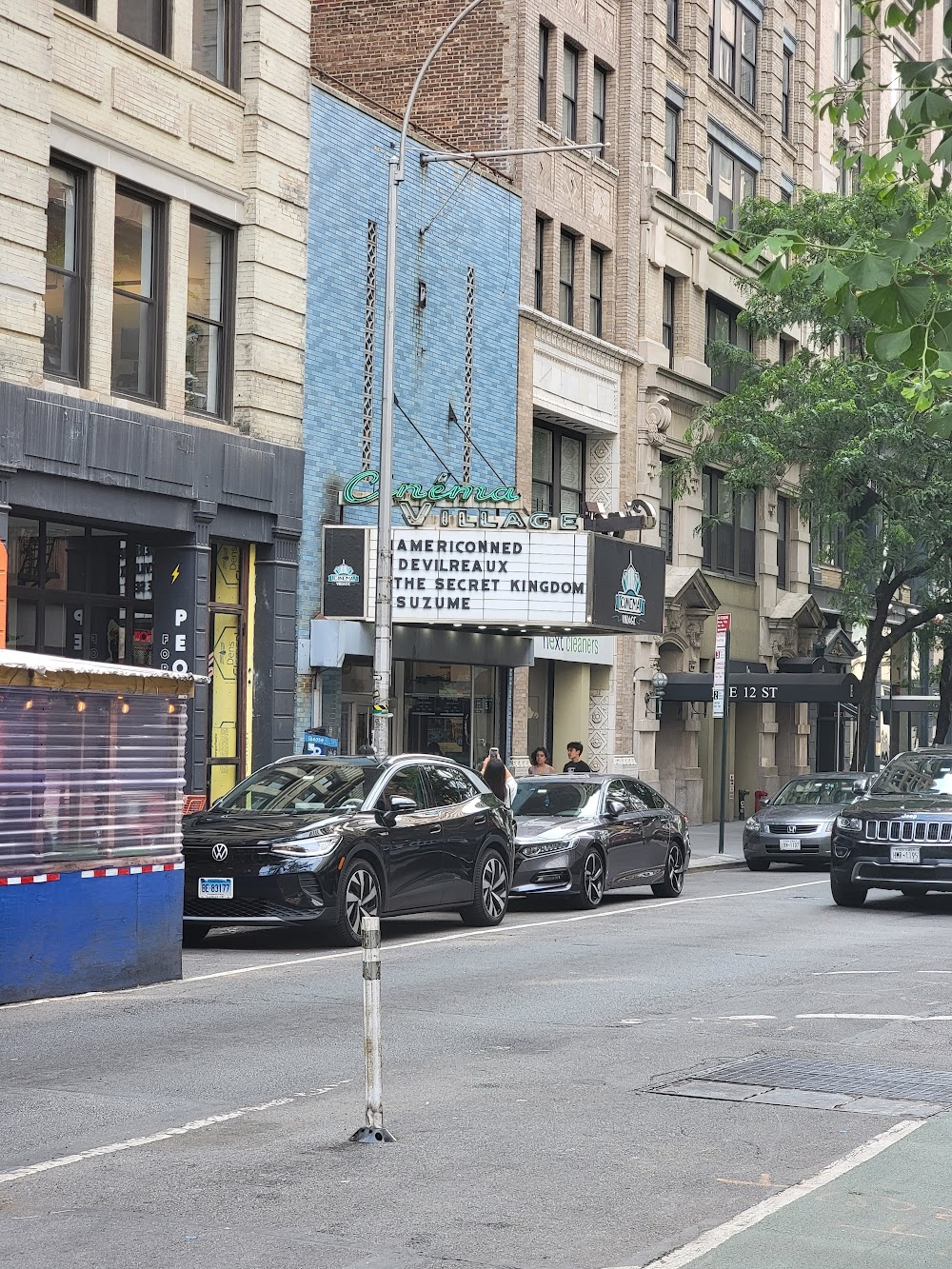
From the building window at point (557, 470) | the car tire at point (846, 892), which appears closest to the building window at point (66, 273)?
the car tire at point (846, 892)

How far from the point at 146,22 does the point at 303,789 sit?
35.6 ft

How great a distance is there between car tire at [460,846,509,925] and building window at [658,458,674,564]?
64.1ft

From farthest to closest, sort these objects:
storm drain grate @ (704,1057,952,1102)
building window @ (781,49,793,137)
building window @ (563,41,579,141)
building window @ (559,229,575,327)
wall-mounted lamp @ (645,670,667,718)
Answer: building window @ (781,49,793,137) < wall-mounted lamp @ (645,670,667,718) < building window @ (563,41,579,141) < building window @ (559,229,575,327) < storm drain grate @ (704,1057,952,1102)

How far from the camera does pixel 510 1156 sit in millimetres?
7867

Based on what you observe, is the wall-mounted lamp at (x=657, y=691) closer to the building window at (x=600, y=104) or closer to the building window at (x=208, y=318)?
the building window at (x=600, y=104)

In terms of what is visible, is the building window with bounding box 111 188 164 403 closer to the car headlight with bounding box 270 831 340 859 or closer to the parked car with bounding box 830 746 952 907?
the car headlight with bounding box 270 831 340 859

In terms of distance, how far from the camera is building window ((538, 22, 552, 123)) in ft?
106

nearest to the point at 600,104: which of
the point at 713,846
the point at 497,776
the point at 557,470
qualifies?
the point at 557,470

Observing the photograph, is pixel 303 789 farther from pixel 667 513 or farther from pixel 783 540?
pixel 783 540

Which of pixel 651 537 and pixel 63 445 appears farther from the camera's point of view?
pixel 651 537

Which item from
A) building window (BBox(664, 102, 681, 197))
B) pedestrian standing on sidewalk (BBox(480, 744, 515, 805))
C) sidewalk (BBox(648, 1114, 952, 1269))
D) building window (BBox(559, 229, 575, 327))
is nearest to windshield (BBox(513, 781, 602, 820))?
pedestrian standing on sidewalk (BBox(480, 744, 515, 805))

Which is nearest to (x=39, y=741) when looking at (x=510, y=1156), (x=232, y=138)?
(x=510, y=1156)

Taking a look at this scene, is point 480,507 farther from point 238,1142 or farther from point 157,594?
point 238,1142

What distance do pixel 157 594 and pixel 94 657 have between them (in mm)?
1140
